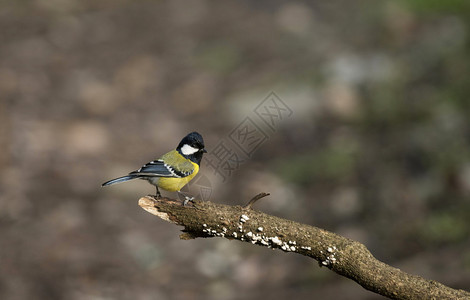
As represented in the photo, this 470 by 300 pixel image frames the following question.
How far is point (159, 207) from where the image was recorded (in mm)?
3027

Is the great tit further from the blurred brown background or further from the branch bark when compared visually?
the blurred brown background

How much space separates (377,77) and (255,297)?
439 centimetres

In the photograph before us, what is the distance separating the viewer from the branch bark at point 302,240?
2805 millimetres

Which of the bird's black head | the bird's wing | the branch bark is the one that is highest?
the bird's black head

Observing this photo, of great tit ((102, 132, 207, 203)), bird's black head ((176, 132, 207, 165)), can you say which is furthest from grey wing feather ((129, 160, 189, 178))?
bird's black head ((176, 132, 207, 165))

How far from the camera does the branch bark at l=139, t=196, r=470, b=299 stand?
9.20 feet

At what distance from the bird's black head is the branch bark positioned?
0.77 m

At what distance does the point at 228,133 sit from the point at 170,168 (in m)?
4.69

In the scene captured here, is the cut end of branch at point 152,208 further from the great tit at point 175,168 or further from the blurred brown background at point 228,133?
the blurred brown background at point 228,133

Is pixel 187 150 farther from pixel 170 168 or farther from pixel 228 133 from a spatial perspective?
pixel 228 133

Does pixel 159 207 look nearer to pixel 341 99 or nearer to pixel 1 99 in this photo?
pixel 341 99

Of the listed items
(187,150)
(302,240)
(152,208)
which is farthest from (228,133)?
(302,240)

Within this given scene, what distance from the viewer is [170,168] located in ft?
12.6

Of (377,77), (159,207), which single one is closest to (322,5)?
(377,77)
